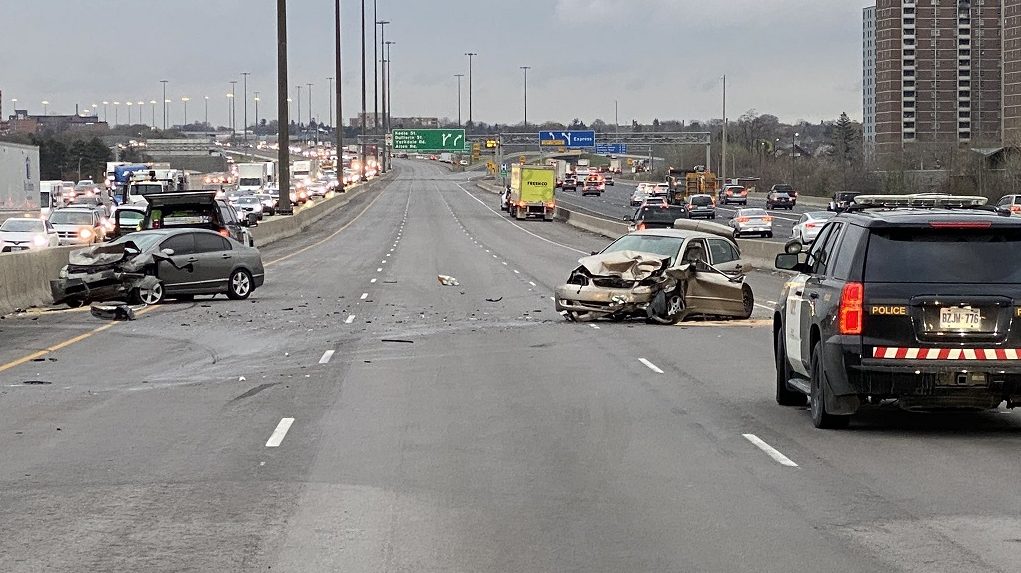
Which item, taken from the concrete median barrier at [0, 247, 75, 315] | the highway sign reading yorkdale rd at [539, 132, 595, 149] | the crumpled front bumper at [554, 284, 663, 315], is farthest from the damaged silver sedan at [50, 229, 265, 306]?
the highway sign reading yorkdale rd at [539, 132, 595, 149]

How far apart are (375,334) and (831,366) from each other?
1235 centimetres

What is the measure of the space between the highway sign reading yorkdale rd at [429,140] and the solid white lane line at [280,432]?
135 metres

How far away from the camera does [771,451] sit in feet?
38.5

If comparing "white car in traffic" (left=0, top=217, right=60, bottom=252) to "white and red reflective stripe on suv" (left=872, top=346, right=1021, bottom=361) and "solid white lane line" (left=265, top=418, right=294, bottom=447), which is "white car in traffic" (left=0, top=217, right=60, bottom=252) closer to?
"solid white lane line" (left=265, top=418, right=294, bottom=447)

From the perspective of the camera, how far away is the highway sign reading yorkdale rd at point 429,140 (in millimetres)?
148625

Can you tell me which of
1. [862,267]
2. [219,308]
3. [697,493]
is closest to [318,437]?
[697,493]

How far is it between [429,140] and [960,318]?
13877 centimetres

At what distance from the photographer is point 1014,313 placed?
12.0 m

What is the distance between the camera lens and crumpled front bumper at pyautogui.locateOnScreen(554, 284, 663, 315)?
2528cm

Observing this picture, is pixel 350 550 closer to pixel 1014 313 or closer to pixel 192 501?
pixel 192 501

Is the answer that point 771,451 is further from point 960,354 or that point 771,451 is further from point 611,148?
point 611,148

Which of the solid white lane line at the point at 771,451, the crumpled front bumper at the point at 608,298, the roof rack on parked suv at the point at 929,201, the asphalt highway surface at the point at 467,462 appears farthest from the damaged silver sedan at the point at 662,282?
the solid white lane line at the point at 771,451

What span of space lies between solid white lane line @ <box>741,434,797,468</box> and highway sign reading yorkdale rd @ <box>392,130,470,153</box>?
137 meters

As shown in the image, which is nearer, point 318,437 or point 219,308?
point 318,437
